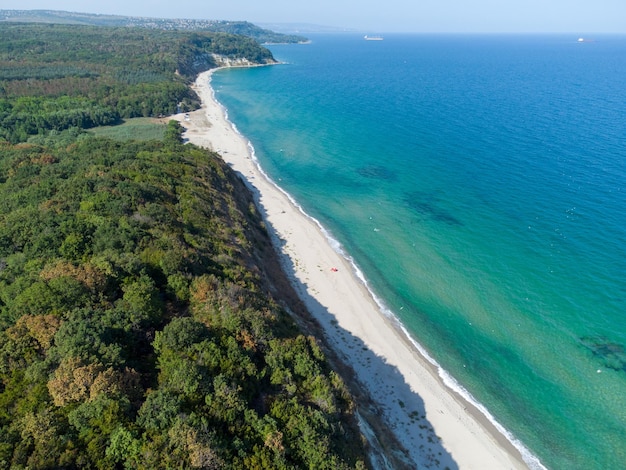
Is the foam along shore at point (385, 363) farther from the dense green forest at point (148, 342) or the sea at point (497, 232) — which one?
the dense green forest at point (148, 342)

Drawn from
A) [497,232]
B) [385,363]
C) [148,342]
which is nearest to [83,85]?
[497,232]

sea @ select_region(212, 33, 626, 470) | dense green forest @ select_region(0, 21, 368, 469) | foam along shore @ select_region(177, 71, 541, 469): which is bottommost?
foam along shore @ select_region(177, 71, 541, 469)

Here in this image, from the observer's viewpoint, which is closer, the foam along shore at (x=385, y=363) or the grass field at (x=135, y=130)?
the foam along shore at (x=385, y=363)

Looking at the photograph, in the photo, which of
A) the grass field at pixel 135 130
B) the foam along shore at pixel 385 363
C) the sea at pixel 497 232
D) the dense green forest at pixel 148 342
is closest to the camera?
the dense green forest at pixel 148 342

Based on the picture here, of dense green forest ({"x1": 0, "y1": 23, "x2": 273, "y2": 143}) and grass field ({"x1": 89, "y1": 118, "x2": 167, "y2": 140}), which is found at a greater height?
dense green forest ({"x1": 0, "y1": 23, "x2": 273, "y2": 143})

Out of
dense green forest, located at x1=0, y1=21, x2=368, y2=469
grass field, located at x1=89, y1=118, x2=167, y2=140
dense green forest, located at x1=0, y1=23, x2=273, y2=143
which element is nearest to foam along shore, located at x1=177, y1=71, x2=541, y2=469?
dense green forest, located at x1=0, y1=21, x2=368, y2=469

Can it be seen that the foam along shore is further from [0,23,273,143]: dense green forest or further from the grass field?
[0,23,273,143]: dense green forest

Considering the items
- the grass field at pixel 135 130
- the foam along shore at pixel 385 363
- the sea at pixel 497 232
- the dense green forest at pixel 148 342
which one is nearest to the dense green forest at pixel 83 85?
the grass field at pixel 135 130
